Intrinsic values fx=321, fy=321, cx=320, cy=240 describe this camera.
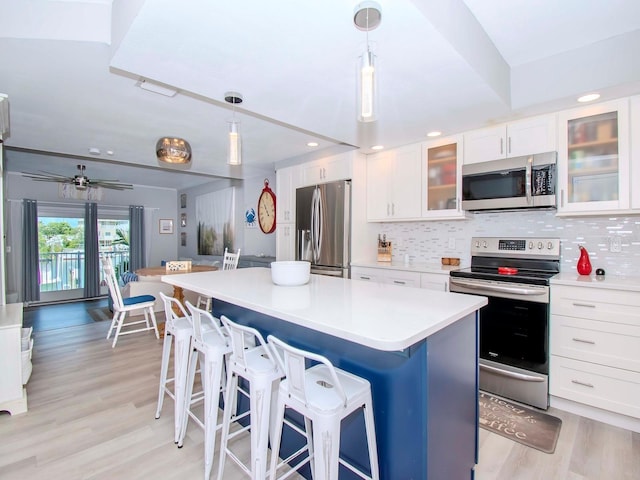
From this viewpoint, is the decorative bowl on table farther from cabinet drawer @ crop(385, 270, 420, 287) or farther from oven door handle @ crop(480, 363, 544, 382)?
oven door handle @ crop(480, 363, 544, 382)

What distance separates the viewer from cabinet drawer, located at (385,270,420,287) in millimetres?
3055

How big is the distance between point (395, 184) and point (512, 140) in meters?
1.17

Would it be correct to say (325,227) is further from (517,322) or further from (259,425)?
(259,425)

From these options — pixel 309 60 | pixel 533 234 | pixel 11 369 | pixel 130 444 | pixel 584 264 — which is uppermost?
pixel 309 60

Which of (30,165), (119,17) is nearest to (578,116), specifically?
(119,17)

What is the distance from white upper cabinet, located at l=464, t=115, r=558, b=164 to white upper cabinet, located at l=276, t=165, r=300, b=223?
2.15 metres

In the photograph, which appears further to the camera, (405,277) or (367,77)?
(405,277)

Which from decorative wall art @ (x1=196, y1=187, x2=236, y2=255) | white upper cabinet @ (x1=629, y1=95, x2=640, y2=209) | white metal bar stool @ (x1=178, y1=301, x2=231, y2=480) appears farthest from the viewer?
decorative wall art @ (x1=196, y1=187, x2=236, y2=255)

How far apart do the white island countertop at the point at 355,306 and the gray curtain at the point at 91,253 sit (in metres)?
5.58

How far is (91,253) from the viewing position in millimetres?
6578

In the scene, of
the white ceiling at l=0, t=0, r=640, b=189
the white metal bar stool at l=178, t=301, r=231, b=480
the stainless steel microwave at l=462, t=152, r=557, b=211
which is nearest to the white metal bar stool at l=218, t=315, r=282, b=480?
the white metal bar stool at l=178, t=301, r=231, b=480

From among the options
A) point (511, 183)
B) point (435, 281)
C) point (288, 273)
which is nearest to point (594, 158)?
point (511, 183)

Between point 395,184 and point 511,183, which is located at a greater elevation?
point 395,184

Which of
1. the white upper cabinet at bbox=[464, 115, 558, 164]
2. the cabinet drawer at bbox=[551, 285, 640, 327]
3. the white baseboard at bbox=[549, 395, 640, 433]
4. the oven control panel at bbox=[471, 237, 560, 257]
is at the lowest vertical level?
the white baseboard at bbox=[549, 395, 640, 433]
